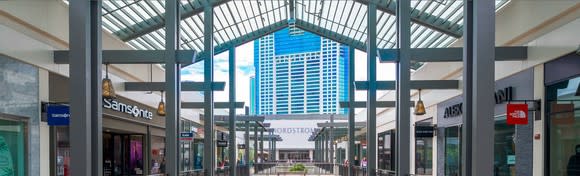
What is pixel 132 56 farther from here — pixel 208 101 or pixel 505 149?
pixel 505 149

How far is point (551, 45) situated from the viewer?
10148 mm

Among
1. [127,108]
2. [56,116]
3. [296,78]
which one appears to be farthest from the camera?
[296,78]

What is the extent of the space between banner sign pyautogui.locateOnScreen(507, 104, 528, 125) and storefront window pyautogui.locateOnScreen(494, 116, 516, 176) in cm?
291

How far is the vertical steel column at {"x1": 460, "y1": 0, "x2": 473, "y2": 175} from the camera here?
171 inches

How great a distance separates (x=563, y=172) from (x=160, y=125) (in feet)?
57.0

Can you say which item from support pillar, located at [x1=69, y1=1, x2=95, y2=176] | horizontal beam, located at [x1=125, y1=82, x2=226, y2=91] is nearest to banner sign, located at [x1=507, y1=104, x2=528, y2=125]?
support pillar, located at [x1=69, y1=1, x2=95, y2=176]

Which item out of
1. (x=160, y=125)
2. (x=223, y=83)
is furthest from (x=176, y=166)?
(x=160, y=125)

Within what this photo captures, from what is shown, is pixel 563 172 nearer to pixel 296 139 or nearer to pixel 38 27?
pixel 38 27

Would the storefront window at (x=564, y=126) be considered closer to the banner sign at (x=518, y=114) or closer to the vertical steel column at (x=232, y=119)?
the banner sign at (x=518, y=114)

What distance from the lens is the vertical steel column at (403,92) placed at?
1081 centimetres

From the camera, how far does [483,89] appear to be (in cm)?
416

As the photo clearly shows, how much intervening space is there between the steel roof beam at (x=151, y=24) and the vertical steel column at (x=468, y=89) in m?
15.3

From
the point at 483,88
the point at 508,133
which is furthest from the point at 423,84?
the point at 483,88

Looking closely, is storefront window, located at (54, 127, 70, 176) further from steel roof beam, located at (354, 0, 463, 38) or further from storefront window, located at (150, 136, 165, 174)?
steel roof beam, located at (354, 0, 463, 38)
